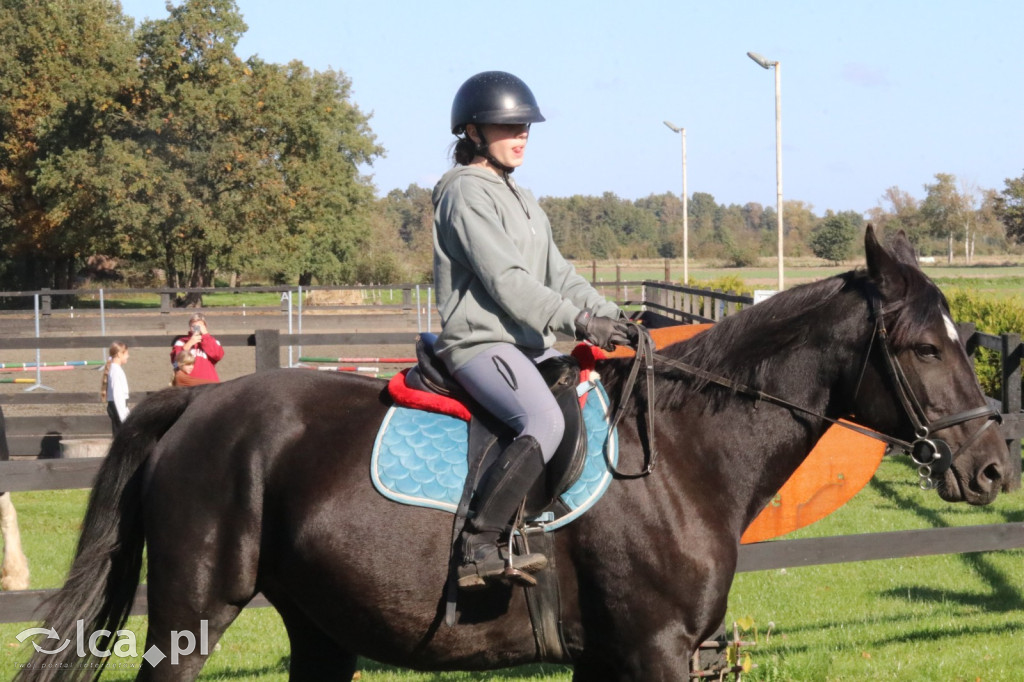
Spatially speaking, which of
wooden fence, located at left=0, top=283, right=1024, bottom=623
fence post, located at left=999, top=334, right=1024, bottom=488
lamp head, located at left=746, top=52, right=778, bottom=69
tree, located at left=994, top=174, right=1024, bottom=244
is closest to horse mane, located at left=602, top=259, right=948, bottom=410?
wooden fence, located at left=0, top=283, right=1024, bottom=623

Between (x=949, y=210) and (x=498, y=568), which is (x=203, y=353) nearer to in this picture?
(x=498, y=568)

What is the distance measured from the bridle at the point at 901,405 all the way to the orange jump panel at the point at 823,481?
5.20 feet

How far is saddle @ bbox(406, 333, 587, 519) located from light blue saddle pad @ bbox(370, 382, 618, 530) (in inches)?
1.7

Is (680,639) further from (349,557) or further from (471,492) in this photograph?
(349,557)

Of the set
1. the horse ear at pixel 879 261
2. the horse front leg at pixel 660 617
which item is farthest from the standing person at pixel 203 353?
the horse ear at pixel 879 261

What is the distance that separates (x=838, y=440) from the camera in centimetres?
511

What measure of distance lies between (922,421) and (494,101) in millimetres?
1803

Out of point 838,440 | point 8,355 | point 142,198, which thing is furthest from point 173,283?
point 838,440

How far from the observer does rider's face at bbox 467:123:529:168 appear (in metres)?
3.55

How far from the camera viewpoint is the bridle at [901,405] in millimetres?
3273

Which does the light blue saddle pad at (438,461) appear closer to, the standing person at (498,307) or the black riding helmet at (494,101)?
the standing person at (498,307)

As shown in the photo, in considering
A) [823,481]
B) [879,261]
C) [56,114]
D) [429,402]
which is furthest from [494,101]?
[56,114]

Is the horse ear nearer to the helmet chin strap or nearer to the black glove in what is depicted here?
the black glove

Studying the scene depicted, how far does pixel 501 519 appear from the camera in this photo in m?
3.26
